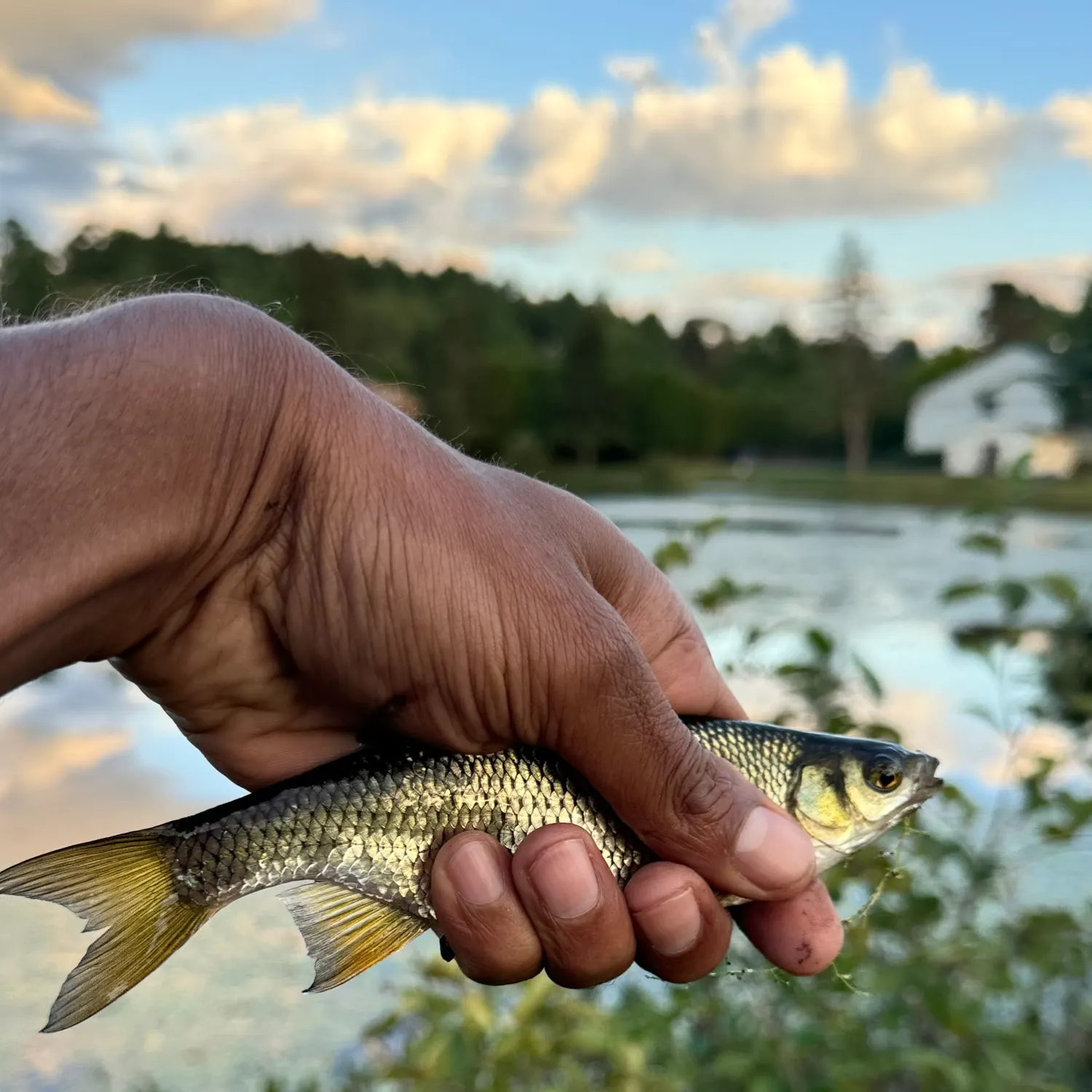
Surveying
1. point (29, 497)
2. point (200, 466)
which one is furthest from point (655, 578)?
point (29, 497)

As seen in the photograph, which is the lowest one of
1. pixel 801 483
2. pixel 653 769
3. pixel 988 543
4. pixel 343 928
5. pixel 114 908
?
pixel 801 483

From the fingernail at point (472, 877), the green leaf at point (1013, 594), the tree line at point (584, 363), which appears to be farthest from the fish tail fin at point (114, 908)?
the tree line at point (584, 363)

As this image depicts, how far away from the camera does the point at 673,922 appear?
7.07 ft

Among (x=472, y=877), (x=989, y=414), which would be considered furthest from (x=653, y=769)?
(x=989, y=414)

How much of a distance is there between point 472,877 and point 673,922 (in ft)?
1.46

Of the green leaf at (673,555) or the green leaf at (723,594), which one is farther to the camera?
the green leaf at (723,594)

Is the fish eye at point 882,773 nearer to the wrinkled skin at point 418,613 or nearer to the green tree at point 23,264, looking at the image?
the wrinkled skin at point 418,613

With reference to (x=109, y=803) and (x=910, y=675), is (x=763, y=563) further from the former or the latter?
(x=109, y=803)

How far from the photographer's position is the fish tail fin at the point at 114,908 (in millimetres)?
1816

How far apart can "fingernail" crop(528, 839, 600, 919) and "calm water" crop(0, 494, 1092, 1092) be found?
1.86 metres

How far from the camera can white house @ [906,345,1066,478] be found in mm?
24844

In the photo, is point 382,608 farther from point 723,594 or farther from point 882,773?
point 723,594

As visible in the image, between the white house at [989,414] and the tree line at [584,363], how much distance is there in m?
1.86

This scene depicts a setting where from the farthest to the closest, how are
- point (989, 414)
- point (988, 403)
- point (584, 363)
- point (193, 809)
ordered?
point (584, 363)
point (988, 403)
point (989, 414)
point (193, 809)
